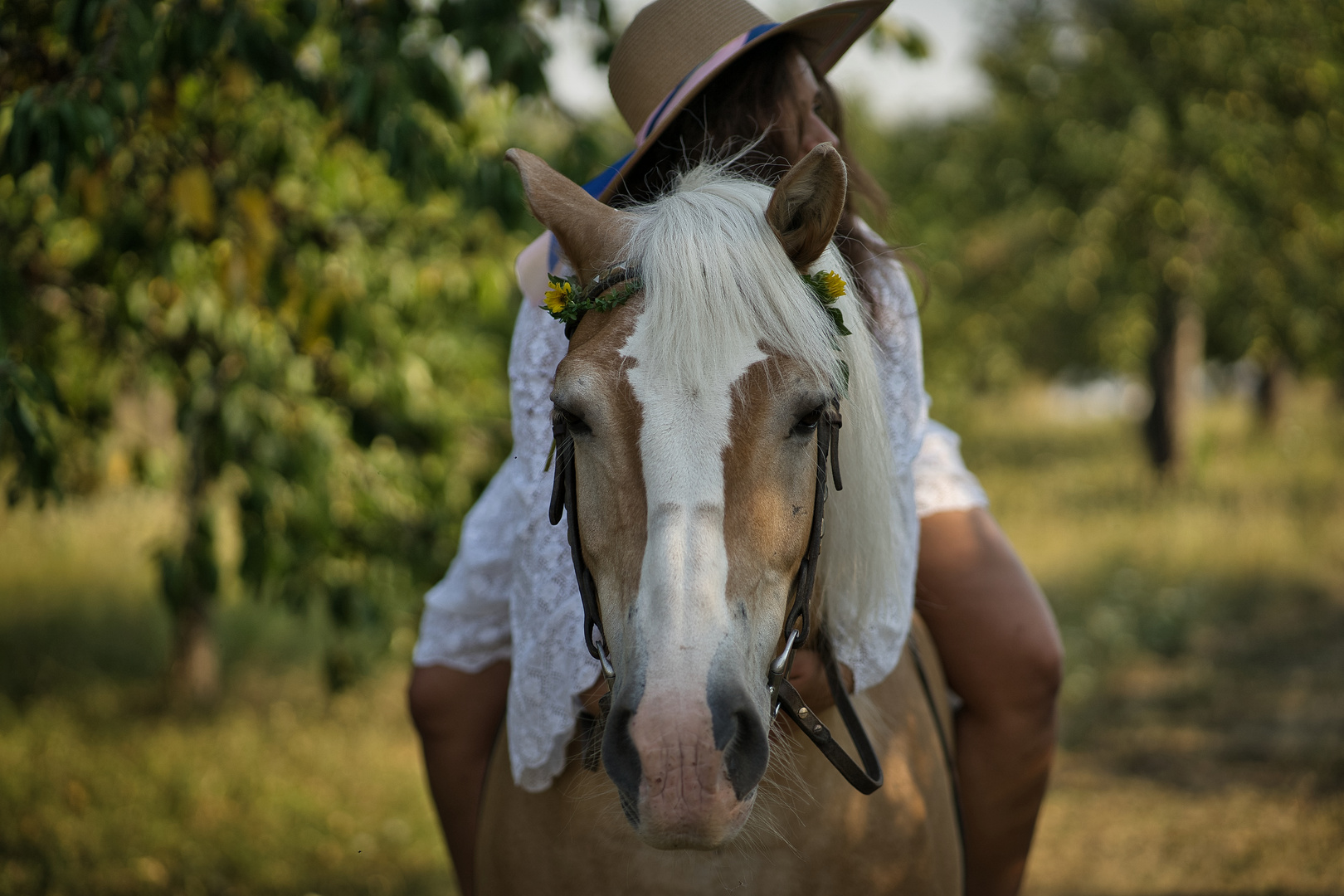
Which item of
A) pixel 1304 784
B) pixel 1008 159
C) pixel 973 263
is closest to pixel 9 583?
pixel 1304 784

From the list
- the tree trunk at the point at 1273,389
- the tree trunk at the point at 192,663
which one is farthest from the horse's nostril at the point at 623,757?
the tree trunk at the point at 1273,389

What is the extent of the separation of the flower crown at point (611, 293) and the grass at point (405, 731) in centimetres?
282

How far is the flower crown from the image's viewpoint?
4.75 feet

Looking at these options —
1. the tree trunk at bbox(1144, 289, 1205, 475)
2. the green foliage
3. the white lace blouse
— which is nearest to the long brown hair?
the white lace blouse

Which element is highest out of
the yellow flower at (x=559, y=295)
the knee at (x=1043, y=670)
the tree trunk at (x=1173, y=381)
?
the yellow flower at (x=559, y=295)

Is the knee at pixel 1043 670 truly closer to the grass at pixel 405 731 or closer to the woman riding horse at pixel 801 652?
the woman riding horse at pixel 801 652

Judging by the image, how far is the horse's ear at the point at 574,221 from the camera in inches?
59.7

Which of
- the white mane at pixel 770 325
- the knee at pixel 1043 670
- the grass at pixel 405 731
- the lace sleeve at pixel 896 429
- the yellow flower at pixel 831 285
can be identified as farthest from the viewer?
the grass at pixel 405 731

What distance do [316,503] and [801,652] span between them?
1.90 metres

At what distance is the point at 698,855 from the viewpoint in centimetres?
168

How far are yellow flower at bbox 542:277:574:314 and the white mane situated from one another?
0.11 m

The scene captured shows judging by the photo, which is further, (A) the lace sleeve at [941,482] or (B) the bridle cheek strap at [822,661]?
(A) the lace sleeve at [941,482]

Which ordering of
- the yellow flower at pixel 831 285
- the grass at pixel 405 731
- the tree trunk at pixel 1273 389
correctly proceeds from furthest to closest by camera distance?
the tree trunk at pixel 1273 389 < the grass at pixel 405 731 < the yellow flower at pixel 831 285

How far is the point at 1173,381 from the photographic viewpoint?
13.1m
